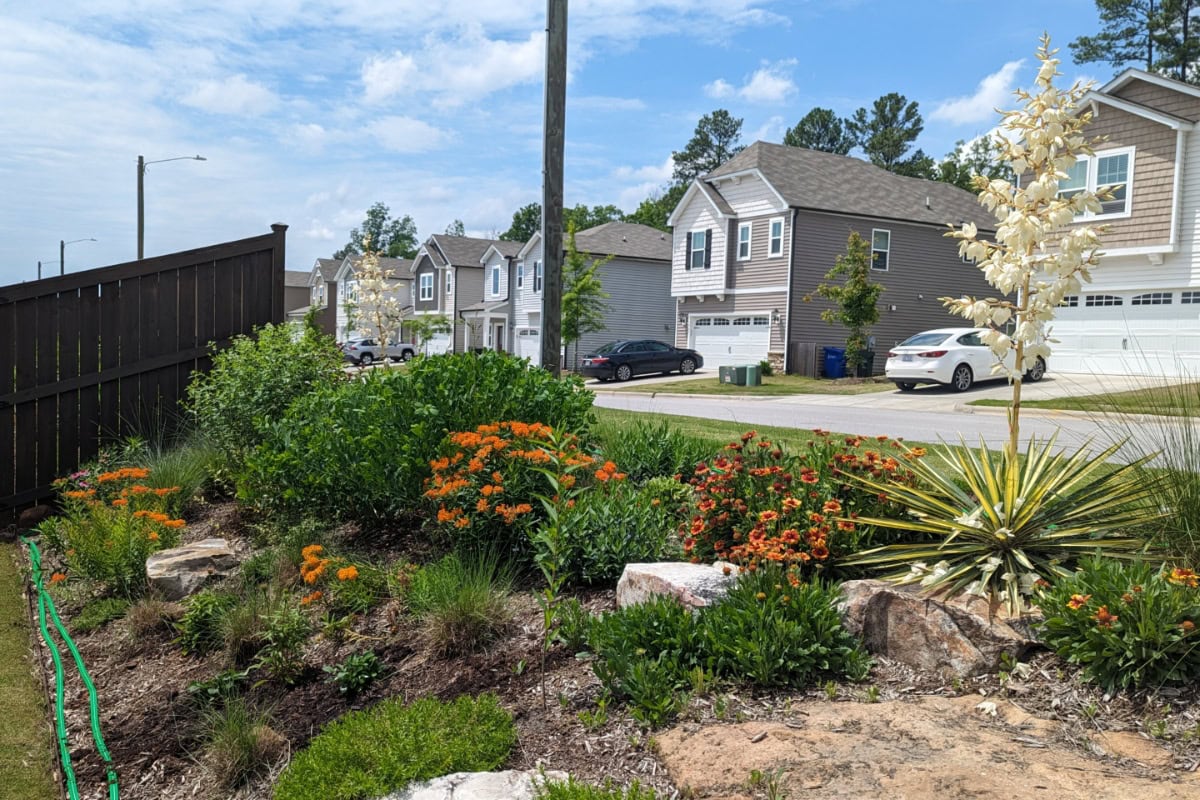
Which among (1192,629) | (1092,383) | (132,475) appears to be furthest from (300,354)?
(1092,383)

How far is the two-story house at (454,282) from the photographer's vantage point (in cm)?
5093

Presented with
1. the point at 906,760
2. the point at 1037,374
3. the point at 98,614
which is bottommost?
the point at 98,614

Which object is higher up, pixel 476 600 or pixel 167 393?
pixel 167 393

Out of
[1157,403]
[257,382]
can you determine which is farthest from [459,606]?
[257,382]

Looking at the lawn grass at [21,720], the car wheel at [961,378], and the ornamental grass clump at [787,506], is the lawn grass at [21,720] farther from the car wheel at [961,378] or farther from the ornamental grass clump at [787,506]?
the car wheel at [961,378]

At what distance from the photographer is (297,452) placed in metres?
6.39

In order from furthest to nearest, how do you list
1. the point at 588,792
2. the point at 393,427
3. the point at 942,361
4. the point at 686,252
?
the point at 686,252
the point at 942,361
the point at 393,427
the point at 588,792

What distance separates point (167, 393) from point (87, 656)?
4811 mm

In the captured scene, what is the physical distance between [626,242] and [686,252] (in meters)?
7.36

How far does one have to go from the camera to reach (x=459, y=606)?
14.8 ft

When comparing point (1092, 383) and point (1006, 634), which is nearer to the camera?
point (1006, 634)

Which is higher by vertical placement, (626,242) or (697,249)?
(626,242)

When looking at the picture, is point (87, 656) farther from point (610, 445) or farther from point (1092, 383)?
point (1092, 383)

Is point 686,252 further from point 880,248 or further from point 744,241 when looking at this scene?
point 880,248
